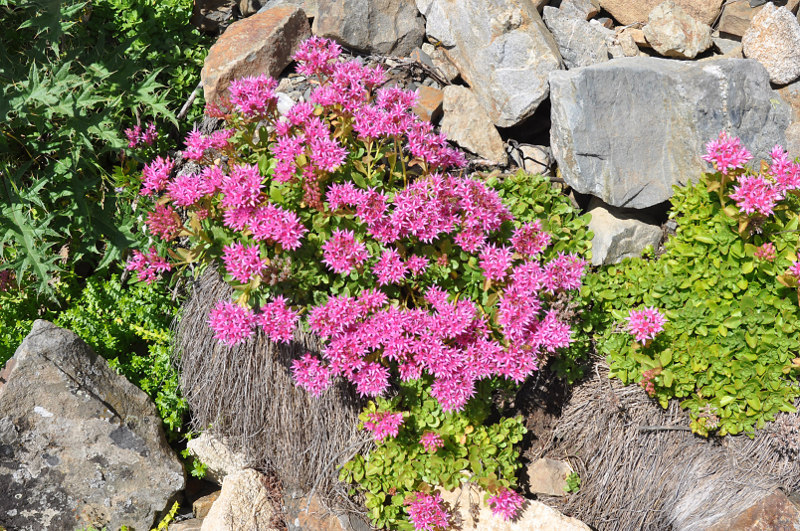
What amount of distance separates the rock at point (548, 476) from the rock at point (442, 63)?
230 cm

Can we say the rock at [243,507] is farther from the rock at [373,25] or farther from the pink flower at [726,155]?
the pink flower at [726,155]

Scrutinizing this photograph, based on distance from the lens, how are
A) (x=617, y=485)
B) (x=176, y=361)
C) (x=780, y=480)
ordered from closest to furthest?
(x=780, y=480) → (x=617, y=485) → (x=176, y=361)

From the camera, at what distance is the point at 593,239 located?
129 inches

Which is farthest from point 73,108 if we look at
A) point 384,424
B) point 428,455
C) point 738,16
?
point 738,16

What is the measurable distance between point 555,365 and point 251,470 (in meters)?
1.74

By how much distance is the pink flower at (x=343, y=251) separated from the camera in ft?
8.15

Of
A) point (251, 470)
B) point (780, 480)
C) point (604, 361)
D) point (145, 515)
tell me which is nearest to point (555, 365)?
point (604, 361)

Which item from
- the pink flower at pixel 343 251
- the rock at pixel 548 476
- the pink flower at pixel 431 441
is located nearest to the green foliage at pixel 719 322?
the rock at pixel 548 476

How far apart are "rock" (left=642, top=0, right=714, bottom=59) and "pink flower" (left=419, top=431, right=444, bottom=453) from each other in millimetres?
2658

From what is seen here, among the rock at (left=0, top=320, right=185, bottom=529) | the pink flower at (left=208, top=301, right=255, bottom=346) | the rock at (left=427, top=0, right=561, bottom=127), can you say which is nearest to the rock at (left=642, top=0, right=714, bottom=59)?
the rock at (left=427, top=0, right=561, bottom=127)

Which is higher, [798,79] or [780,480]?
[798,79]

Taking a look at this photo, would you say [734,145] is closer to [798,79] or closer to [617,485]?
[798,79]

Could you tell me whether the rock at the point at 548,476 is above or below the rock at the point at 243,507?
below

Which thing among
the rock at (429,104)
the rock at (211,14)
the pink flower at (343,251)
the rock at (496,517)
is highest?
the rock at (211,14)
